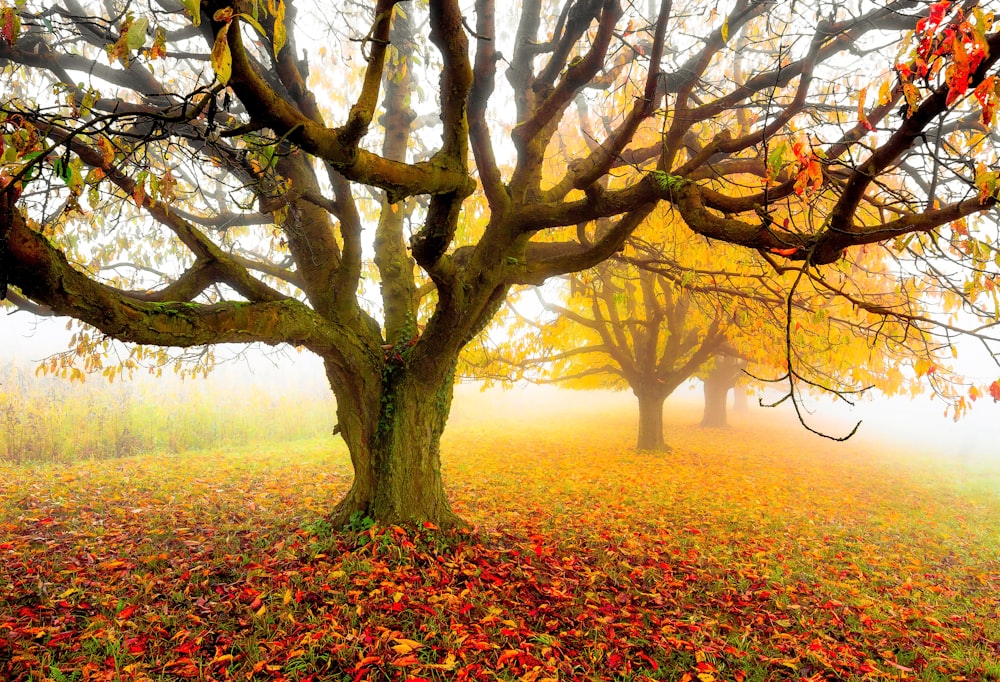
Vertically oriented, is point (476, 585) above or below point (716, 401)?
below

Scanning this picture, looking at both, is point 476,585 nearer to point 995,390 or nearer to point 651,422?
point 995,390

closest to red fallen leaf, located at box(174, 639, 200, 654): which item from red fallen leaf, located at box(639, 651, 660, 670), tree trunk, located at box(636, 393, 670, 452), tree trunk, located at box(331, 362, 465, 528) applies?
tree trunk, located at box(331, 362, 465, 528)

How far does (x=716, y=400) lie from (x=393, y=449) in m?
17.4

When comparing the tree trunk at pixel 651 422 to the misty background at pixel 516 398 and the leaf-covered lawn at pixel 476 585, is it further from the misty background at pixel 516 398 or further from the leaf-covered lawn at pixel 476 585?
the leaf-covered lawn at pixel 476 585

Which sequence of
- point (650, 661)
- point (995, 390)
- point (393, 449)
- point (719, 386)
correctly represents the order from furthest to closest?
1. point (719, 386)
2. point (393, 449)
3. point (650, 661)
4. point (995, 390)

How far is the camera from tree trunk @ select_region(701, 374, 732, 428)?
61.9ft

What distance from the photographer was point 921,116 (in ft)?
6.98

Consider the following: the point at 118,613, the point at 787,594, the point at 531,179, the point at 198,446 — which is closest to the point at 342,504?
the point at 118,613

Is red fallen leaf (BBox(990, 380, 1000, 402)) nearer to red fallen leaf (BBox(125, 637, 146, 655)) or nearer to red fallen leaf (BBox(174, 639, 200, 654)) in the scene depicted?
red fallen leaf (BBox(174, 639, 200, 654))

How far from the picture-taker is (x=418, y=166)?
304 cm

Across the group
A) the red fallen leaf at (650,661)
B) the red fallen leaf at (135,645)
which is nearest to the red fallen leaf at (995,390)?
the red fallen leaf at (650,661)

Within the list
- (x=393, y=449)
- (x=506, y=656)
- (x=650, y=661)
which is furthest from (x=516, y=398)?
(x=506, y=656)

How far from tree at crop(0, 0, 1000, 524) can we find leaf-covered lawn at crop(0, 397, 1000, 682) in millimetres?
1071

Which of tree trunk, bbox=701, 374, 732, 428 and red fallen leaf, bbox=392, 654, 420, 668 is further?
tree trunk, bbox=701, 374, 732, 428
